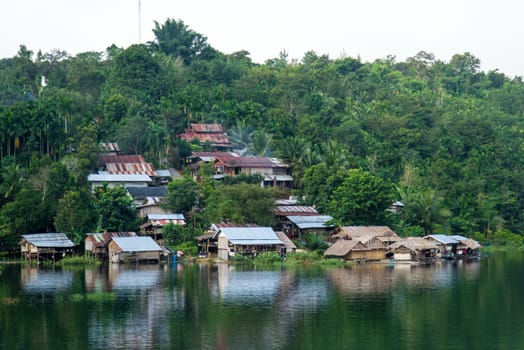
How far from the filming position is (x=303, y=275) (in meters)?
39.5

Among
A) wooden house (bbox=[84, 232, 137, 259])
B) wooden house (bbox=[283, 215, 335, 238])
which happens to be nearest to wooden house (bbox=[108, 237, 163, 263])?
wooden house (bbox=[84, 232, 137, 259])

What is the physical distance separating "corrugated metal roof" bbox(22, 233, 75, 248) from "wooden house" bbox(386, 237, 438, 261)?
17.3 metres

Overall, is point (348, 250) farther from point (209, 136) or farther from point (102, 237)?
point (209, 136)

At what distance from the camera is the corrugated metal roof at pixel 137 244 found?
44.3 meters

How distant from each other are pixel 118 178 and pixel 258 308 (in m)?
24.7

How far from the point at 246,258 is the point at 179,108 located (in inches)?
770

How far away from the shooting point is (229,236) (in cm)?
4547

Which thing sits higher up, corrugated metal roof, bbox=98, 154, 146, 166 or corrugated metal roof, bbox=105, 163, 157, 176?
corrugated metal roof, bbox=98, 154, 146, 166

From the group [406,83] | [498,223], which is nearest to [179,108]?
[498,223]

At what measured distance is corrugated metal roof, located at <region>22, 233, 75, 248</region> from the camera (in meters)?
44.1

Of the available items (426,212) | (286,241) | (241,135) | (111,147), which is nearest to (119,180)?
(111,147)

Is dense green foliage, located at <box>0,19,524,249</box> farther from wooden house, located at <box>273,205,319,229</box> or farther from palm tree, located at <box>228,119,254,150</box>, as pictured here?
wooden house, located at <box>273,205,319,229</box>

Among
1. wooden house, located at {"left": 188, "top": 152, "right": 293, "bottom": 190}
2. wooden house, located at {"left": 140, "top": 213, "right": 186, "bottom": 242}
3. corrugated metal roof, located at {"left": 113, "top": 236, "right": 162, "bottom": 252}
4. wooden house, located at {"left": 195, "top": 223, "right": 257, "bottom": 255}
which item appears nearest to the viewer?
corrugated metal roof, located at {"left": 113, "top": 236, "right": 162, "bottom": 252}

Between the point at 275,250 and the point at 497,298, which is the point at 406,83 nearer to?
the point at 275,250
